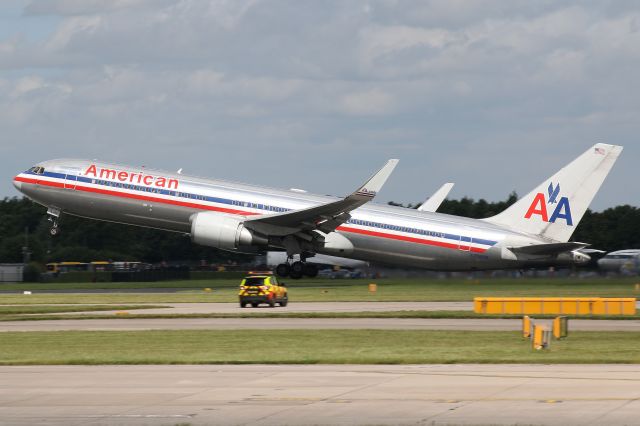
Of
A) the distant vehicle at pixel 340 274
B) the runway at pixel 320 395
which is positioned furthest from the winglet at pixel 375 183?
the runway at pixel 320 395

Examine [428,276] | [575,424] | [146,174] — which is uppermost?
[146,174]

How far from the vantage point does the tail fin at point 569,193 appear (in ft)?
196

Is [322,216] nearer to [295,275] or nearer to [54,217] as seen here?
[295,275]

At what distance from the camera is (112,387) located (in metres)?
23.2

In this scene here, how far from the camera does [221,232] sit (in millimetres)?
56938

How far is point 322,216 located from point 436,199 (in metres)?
13.2

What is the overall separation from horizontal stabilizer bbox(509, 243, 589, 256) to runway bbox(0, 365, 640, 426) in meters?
31.5

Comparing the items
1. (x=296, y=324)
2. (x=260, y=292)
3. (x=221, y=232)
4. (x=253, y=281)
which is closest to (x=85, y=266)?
(x=221, y=232)

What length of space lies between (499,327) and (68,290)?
112 ft

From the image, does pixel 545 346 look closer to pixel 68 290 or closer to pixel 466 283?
pixel 466 283

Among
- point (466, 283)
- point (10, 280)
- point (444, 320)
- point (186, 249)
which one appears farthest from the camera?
point (186, 249)

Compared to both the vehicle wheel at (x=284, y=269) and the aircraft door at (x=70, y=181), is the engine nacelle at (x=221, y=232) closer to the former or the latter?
the vehicle wheel at (x=284, y=269)

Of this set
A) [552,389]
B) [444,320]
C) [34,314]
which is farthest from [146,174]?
[552,389]

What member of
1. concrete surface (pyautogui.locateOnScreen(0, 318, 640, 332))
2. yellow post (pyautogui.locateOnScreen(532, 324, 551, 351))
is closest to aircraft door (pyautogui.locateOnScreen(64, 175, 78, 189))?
concrete surface (pyautogui.locateOnScreen(0, 318, 640, 332))
